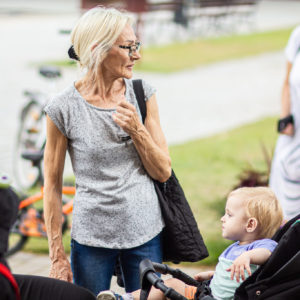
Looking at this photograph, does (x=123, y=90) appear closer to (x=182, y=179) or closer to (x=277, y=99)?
(x=182, y=179)

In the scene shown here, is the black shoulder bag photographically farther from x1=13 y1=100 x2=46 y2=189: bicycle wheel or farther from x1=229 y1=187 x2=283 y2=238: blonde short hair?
x1=13 y1=100 x2=46 y2=189: bicycle wheel

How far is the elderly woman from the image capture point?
9.34ft

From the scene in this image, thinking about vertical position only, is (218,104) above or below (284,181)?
below

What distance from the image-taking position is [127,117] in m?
2.77

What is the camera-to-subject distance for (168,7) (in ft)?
69.4

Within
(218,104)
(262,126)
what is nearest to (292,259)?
(262,126)

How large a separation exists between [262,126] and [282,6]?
74.7 ft

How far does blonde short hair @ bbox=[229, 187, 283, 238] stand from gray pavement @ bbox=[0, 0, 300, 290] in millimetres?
2678

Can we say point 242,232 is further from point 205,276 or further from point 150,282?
point 150,282

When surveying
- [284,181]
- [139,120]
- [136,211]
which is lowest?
[284,181]

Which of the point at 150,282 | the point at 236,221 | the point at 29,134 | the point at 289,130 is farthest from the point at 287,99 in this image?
the point at 29,134

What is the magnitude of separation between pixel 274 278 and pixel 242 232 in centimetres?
35

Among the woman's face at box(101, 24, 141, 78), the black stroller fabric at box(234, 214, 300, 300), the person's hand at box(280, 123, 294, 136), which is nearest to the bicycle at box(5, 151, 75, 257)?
the person's hand at box(280, 123, 294, 136)

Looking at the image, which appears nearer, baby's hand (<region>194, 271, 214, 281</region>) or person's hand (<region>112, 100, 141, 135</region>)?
person's hand (<region>112, 100, 141, 135</region>)
